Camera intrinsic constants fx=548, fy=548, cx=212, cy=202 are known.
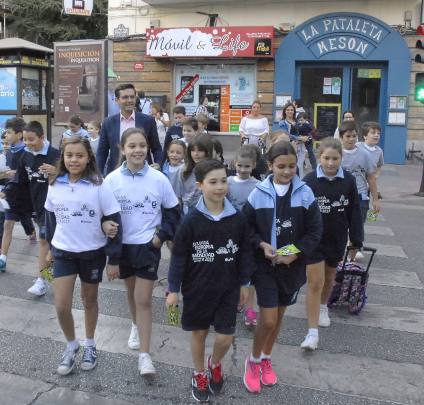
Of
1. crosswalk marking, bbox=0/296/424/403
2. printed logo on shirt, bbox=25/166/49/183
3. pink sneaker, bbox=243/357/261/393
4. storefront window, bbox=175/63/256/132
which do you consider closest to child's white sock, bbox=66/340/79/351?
crosswalk marking, bbox=0/296/424/403

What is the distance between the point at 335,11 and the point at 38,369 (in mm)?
14868

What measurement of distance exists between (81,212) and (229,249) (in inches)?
41.4

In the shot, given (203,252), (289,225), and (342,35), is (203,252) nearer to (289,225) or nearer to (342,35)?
(289,225)

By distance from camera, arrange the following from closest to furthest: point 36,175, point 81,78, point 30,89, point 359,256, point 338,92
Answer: point 36,175, point 359,256, point 81,78, point 30,89, point 338,92

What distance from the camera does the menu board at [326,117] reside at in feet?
54.9

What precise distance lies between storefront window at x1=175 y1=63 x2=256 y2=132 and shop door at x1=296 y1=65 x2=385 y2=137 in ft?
5.38

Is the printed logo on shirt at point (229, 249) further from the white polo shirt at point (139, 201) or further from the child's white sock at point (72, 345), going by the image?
the child's white sock at point (72, 345)

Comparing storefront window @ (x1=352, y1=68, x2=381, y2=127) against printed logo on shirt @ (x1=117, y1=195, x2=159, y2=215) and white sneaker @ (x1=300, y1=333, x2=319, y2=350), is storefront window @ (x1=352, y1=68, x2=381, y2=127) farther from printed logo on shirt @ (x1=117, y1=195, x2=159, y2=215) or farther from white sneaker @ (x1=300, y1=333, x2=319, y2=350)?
printed logo on shirt @ (x1=117, y1=195, x2=159, y2=215)

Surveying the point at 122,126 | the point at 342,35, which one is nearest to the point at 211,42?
the point at 342,35

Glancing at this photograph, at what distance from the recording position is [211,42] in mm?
16562

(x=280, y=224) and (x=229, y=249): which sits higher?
(x=280, y=224)

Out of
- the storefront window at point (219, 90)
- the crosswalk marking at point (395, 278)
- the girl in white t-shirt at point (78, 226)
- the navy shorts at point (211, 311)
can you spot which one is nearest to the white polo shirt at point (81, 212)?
the girl in white t-shirt at point (78, 226)

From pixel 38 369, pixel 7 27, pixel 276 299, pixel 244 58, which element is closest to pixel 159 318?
pixel 38 369

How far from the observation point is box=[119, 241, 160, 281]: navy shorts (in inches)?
146
